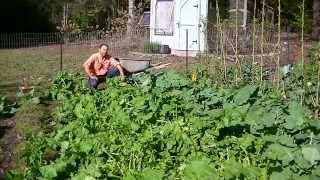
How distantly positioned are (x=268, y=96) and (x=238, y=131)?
64.3 inches

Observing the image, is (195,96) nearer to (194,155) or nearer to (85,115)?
(85,115)

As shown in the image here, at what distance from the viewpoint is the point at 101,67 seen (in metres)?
10.1

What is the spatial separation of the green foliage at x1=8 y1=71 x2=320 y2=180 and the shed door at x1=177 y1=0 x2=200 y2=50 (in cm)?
1070

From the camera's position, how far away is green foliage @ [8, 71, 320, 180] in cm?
407

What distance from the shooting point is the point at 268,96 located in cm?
693

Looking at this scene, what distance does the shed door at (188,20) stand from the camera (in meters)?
17.8

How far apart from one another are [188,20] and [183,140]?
13203 mm

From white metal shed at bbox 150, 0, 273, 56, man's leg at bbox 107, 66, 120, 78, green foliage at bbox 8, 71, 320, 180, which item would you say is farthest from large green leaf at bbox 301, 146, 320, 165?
white metal shed at bbox 150, 0, 273, 56

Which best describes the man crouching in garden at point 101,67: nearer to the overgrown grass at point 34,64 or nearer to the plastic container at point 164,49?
the overgrown grass at point 34,64

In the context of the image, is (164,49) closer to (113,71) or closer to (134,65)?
(134,65)

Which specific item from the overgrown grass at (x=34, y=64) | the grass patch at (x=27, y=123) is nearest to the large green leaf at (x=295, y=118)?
the grass patch at (x=27, y=123)

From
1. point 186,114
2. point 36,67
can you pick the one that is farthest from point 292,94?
point 36,67

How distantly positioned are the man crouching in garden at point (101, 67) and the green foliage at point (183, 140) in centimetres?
268

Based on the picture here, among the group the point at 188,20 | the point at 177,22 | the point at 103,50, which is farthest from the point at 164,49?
the point at 103,50
